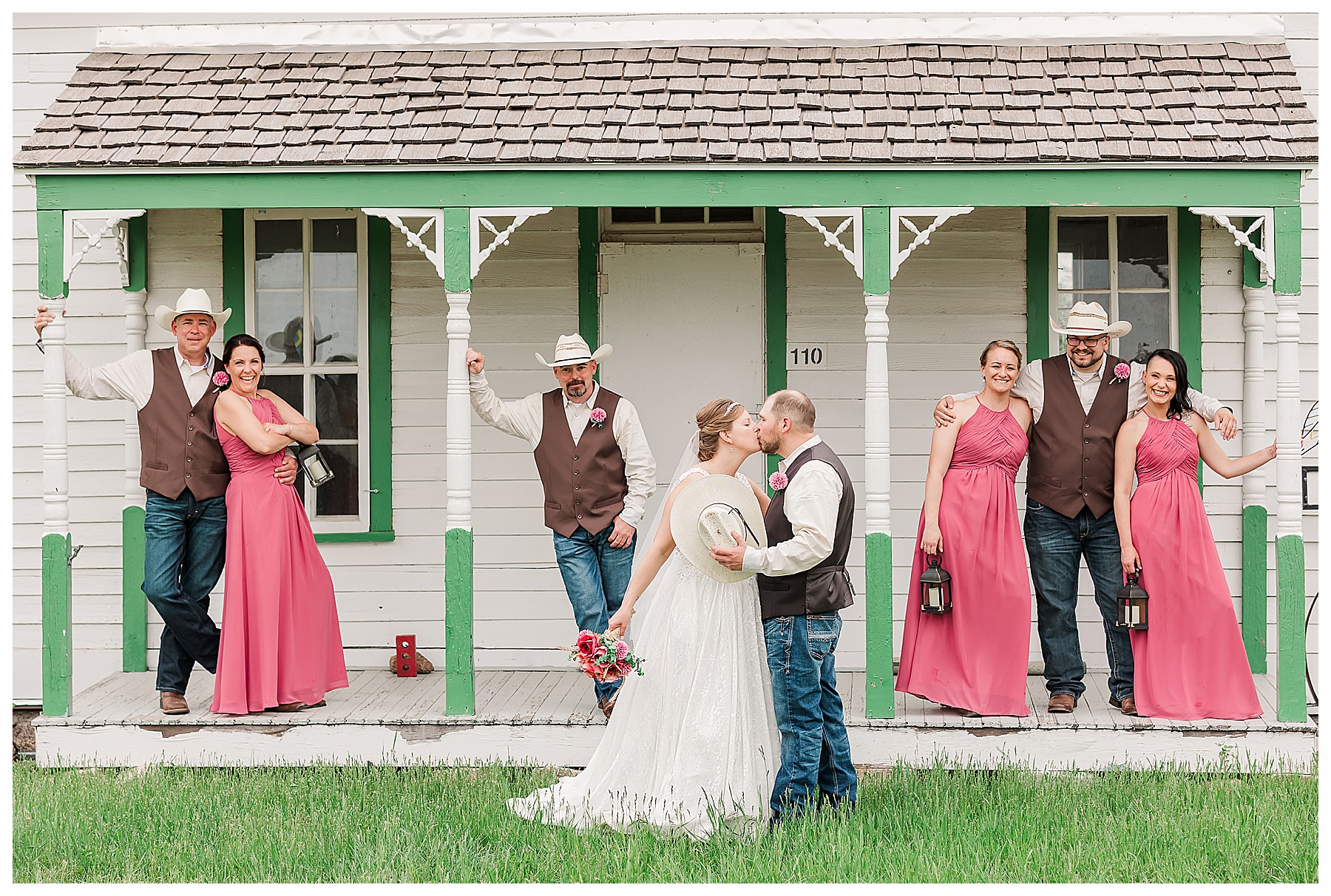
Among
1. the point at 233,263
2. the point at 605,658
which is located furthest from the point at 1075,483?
the point at 233,263

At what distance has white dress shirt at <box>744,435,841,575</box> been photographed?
4.80m

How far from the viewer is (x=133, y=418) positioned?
7.36m

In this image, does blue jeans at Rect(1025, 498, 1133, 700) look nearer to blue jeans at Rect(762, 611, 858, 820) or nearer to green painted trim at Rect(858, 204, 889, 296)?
green painted trim at Rect(858, 204, 889, 296)

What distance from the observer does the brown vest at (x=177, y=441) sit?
20.6 ft

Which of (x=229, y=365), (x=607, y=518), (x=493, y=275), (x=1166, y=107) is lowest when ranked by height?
(x=607, y=518)

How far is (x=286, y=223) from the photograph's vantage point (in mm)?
7562

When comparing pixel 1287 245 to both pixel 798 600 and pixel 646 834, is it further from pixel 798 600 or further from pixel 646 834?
pixel 646 834

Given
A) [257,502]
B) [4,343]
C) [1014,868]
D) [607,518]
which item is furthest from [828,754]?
[4,343]

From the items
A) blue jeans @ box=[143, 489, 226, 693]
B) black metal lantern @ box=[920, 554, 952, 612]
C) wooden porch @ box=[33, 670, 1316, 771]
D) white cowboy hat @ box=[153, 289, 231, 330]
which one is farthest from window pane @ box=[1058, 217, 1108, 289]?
blue jeans @ box=[143, 489, 226, 693]

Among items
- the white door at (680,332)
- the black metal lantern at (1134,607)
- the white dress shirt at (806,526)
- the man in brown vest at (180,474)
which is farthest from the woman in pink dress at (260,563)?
the black metal lantern at (1134,607)

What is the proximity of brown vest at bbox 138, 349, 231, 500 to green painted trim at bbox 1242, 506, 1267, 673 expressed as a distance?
5713 millimetres

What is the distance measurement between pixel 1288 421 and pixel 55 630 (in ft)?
A: 20.5

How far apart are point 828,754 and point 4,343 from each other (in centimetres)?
408

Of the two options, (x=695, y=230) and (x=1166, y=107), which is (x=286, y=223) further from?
(x=1166, y=107)
